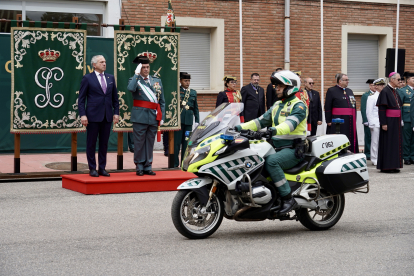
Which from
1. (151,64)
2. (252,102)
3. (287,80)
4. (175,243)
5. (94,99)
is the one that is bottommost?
(175,243)

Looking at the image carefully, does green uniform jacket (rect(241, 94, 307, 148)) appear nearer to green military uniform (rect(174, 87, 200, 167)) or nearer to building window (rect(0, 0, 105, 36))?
green military uniform (rect(174, 87, 200, 167))

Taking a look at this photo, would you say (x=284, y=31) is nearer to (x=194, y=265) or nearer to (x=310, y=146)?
(x=310, y=146)

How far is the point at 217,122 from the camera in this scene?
707 centimetres

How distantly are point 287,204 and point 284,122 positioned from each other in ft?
2.98

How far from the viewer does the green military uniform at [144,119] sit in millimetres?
11242

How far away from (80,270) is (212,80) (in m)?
14.1

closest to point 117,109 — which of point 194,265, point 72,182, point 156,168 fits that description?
point 72,182

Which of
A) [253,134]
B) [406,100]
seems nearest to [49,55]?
[253,134]

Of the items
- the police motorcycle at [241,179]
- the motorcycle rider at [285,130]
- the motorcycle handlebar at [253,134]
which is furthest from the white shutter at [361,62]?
the motorcycle handlebar at [253,134]

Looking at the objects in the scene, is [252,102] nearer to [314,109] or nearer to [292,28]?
[314,109]

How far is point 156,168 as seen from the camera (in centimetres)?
1346

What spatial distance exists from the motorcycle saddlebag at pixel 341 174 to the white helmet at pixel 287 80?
3.02ft

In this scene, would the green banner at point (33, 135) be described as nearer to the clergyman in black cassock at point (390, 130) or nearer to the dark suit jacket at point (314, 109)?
the dark suit jacket at point (314, 109)

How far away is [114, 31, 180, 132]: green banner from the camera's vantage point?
12664 millimetres
